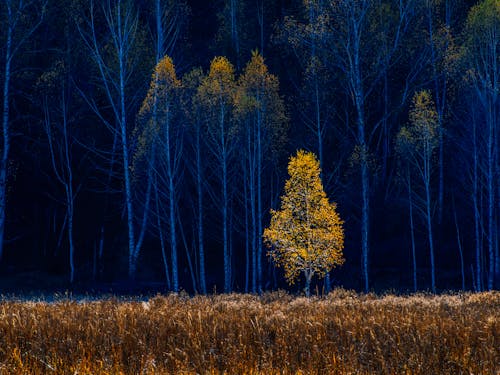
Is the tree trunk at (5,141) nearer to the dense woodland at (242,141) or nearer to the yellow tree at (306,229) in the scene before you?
the dense woodland at (242,141)

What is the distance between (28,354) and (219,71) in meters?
22.2

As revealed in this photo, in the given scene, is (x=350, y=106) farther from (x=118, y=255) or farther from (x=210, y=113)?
(x=118, y=255)

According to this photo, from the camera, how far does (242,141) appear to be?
1145 inches

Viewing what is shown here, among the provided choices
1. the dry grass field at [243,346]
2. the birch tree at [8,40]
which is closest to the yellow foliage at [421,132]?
the birch tree at [8,40]

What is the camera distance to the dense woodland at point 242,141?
28.1m

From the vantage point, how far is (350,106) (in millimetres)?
35625

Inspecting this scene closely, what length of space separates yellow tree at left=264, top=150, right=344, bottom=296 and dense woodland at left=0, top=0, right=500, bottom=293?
382cm

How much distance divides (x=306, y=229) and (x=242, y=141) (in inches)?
331

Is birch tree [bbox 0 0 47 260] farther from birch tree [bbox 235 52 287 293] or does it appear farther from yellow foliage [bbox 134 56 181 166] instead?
birch tree [bbox 235 52 287 293]

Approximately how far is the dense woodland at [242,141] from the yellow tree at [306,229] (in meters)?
3.82

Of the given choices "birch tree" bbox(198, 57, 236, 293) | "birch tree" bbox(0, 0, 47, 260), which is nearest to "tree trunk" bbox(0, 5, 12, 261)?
"birch tree" bbox(0, 0, 47, 260)

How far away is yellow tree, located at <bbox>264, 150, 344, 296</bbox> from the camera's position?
2216cm

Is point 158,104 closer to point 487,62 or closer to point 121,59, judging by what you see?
point 121,59

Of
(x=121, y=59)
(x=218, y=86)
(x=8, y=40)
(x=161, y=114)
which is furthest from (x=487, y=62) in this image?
(x=8, y=40)
